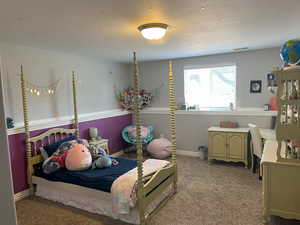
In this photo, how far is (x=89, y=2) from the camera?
70.5 inches

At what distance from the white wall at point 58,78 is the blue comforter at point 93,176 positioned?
1058 mm

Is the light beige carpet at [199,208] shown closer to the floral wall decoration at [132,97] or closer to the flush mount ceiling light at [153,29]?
the flush mount ceiling light at [153,29]

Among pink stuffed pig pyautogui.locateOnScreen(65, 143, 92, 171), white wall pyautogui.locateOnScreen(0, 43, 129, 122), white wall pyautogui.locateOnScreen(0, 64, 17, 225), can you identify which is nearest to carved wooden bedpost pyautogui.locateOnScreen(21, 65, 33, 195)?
white wall pyautogui.locateOnScreen(0, 43, 129, 122)

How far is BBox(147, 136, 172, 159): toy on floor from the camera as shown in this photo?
15.7 feet

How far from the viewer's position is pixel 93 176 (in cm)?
283

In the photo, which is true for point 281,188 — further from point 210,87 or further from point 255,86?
point 210,87

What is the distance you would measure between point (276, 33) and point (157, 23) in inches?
72.1

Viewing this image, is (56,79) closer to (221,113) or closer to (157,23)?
(157,23)

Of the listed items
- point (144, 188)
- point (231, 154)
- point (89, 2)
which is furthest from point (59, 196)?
point (231, 154)

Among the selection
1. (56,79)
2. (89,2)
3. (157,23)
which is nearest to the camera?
(89,2)

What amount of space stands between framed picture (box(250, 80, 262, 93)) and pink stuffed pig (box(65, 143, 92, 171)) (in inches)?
136

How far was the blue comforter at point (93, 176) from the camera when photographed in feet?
8.87

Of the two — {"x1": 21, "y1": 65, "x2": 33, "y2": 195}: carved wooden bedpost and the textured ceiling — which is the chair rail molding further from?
the textured ceiling

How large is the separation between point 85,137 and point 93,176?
1649 millimetres
